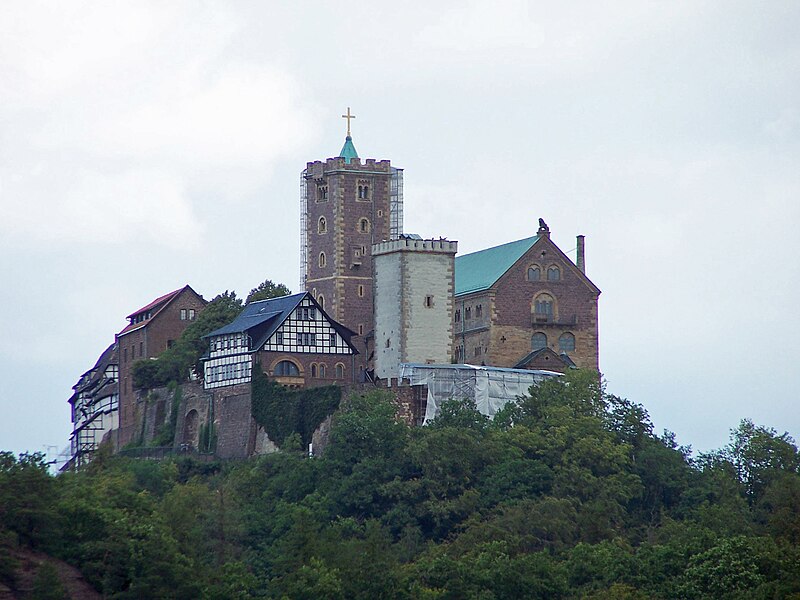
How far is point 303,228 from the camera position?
12500 centimetres

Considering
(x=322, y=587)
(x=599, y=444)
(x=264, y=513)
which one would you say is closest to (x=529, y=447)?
(x=599, y=444)

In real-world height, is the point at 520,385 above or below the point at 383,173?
below

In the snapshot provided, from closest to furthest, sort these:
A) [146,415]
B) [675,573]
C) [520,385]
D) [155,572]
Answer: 1. [155,572]
2. [675,573]
3. [520,385]
4. [146,415]

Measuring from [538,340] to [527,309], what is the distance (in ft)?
5.21

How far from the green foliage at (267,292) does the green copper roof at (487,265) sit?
9.06 metres

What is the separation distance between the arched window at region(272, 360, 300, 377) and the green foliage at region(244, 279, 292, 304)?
9.21m

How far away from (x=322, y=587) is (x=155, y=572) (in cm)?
634

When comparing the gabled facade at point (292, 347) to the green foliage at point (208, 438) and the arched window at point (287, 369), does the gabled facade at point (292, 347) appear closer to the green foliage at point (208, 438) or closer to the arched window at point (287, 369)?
the arched window at point (287, 369)

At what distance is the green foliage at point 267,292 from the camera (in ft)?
418

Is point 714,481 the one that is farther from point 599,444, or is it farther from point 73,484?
point 73,484

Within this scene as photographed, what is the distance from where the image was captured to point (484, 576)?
95.8 meters

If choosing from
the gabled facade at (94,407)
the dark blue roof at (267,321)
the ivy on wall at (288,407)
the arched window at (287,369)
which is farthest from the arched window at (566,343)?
the gabled facade at (94,407)

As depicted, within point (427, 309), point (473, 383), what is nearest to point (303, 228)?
point (427, 309)

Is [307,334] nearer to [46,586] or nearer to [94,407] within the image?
[94,407]
